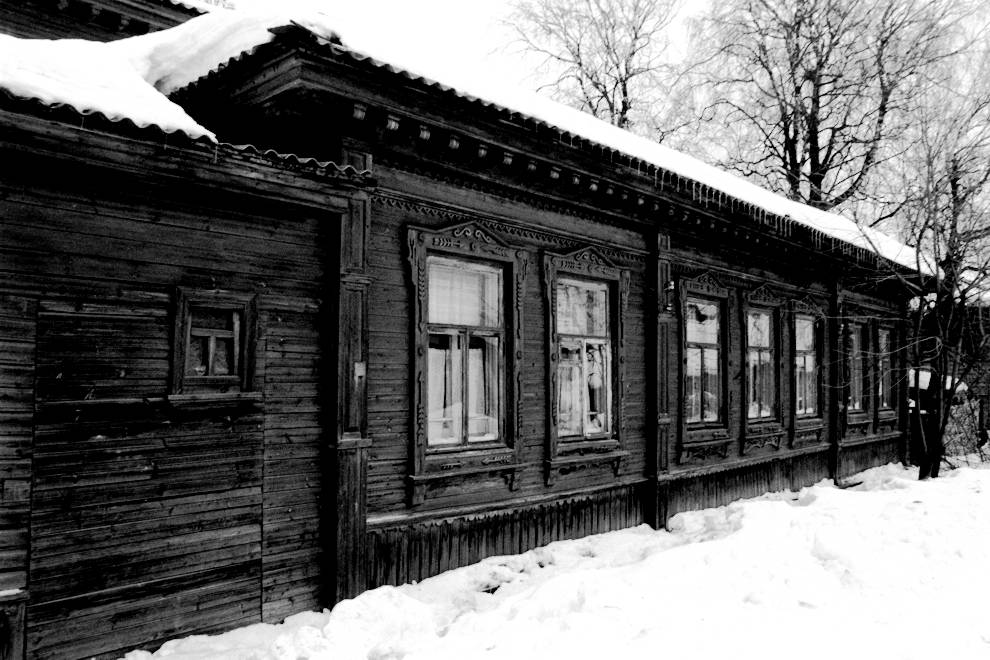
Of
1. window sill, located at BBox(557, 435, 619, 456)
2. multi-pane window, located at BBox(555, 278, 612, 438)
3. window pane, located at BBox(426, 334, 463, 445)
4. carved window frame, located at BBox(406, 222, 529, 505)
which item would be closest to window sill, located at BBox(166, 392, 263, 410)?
carved window frame, located at BBox(406, 222, 529, 505)

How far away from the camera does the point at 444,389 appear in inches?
254

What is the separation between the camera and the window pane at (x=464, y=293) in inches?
252

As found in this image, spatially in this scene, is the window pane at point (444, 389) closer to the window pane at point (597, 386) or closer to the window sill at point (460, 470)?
the window sill at point (460, 470)

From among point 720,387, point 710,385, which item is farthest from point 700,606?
point 720,387

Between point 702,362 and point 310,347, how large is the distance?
6251mm

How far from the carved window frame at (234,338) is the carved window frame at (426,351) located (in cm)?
149

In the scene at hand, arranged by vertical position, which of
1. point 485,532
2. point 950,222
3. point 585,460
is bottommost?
point 485,532

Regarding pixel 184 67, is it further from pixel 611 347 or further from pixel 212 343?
pixel 611 347

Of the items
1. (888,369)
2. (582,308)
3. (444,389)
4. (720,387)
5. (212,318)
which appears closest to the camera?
(212,318)

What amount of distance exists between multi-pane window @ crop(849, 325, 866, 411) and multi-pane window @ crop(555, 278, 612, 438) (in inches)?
302

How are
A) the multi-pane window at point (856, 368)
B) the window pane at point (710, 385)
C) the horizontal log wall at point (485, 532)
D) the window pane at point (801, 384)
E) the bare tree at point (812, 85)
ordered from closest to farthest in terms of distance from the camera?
the horizontal log wall at point (485, 532) → the window pane at point (710, 385) → the window pane at point (801, 384) → the multi-pane window at point (856, 368) → the bare tree at point (812, 85)

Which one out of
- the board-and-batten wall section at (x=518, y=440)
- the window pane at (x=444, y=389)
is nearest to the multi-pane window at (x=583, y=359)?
the board-and-batten wall section at (x=518, y=440)

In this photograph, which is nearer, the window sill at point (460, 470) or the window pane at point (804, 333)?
the window sill at point (460, 470)

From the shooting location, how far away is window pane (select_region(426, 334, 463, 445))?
20.8ft
